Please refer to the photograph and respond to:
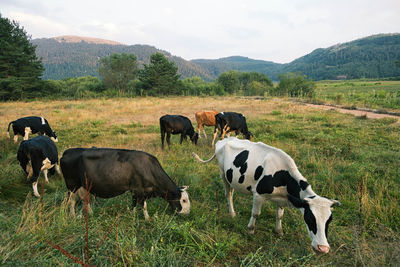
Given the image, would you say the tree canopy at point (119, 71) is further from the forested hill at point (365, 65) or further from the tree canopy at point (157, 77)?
the forested hill at point (365, 65)

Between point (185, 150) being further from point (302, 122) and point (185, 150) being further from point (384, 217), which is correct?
point (302, 122)

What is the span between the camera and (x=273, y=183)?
3.34 meters

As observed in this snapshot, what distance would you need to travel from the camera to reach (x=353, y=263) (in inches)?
110

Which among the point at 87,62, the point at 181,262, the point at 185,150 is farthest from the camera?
the point at 87,62

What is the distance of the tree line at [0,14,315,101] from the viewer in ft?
94.1

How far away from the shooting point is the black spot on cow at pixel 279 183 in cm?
320

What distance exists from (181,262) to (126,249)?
697mm

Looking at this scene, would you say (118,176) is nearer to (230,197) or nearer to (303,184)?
(230,197)

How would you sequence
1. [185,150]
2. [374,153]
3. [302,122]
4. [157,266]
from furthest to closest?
1. [302,122]
2. [185,150]
3. [374,153]
4. [157,266]

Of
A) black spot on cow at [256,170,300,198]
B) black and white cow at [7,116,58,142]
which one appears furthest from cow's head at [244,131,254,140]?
black and white cow at [7,116,58,142]

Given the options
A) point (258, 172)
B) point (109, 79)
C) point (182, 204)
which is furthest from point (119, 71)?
point (258, 172)

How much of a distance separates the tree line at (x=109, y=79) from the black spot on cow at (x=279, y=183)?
25.6m

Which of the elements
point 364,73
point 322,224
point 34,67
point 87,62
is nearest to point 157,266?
point 322,224

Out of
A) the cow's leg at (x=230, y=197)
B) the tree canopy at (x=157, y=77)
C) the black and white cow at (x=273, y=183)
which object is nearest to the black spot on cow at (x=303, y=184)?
the black and white cow at (x=273, y=183)
